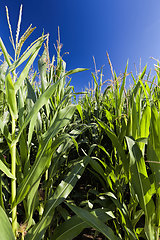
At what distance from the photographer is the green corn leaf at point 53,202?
448 millimetres

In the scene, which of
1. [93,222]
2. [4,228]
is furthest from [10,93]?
[93,222]

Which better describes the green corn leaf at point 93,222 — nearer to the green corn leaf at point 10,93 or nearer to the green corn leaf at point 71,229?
the green corn leaf at point 71,229

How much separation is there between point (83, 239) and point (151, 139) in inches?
34.8

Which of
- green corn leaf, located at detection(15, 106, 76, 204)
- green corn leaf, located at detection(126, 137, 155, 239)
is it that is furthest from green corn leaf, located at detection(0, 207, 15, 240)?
green corn leaf, located at detection(126, 137, 155, 239)

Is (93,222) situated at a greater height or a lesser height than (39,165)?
lesser

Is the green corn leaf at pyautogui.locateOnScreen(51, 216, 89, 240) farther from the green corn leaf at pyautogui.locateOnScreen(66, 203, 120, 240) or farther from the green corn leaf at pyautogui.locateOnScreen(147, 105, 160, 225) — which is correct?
the green corn leaf at pyautogui.locateOnScreen(147, 105, 160, 225)

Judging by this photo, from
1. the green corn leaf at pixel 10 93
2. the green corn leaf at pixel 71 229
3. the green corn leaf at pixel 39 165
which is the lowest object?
the green corn leaf at pixel 71 229

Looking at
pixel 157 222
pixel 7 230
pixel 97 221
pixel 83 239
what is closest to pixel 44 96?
pixel 7 230

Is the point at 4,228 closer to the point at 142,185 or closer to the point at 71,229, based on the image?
the point at 71,229

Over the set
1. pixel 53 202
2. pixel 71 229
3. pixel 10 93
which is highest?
pixel 10 93

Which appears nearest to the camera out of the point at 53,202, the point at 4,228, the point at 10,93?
the point at 4,228

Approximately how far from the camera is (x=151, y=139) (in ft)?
1.61

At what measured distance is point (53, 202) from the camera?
0.52 metres

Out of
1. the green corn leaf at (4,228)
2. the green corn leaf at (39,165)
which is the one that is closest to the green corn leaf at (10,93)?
the green corn leaf at (39,165)
